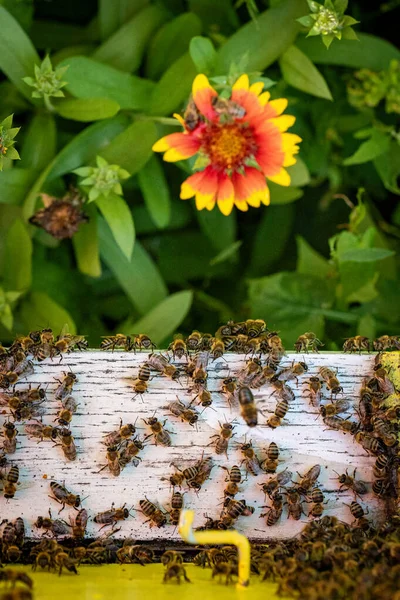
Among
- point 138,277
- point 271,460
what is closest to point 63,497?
point 271,460

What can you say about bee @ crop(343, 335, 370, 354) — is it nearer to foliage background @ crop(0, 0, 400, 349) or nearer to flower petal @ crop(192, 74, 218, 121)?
foliage background @ crop(0, 0, 400, 349)

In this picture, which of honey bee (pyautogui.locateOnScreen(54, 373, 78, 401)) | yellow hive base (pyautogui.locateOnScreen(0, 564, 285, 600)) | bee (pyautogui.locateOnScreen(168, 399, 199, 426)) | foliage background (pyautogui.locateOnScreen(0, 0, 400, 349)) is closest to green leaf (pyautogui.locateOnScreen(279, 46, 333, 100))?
foliage background (pyautogui.locateOnScreen(0, 0, 400, 349))

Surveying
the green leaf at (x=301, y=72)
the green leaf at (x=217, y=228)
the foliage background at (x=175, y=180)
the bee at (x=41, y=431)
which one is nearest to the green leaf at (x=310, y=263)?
the foliage background at (x=175, y=180)

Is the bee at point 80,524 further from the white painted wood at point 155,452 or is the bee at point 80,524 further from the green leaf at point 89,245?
the green leaf at point 89,245

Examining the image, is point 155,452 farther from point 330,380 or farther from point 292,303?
point 292,303

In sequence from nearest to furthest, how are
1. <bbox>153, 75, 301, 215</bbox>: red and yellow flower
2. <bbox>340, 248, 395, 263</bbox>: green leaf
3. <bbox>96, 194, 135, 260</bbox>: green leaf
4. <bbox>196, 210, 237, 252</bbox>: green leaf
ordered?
<bbox>153, 75, 301, 215</bbox>: red and yellow flower → <bbox>96, 194, 135, 260</bbox>: green leaf → <bbox>340, 248, 395, 263</bbox>: green leaf → <bbox>196, 210, 237, 252</bbox>: green leaf

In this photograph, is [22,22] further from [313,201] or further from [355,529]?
[355,529]
